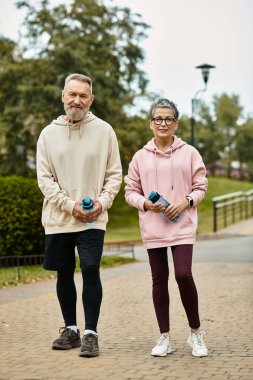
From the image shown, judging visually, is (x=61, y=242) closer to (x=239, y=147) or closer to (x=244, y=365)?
(x=244, y=365)

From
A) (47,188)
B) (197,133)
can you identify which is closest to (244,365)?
(47,188)

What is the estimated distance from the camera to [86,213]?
5852 mm

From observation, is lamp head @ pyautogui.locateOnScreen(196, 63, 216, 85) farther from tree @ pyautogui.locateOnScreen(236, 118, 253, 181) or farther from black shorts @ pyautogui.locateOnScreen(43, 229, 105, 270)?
tree @ pyautogui.locateOnScreen(236, 118, 253, 181)

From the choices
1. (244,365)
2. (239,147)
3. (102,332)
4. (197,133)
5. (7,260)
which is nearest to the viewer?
(244,365)

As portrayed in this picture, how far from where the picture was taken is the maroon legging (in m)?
5.83

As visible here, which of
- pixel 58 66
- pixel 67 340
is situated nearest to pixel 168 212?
pixel 67 340

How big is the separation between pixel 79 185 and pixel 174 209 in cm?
73

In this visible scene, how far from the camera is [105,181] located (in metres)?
6.20

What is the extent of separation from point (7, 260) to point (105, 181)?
7467 millimetres

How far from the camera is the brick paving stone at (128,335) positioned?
531 cm

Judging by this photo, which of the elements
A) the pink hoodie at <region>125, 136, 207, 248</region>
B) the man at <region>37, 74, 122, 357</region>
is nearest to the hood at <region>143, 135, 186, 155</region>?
the pink hoodie at <region>125, 136, 207, 248</region>

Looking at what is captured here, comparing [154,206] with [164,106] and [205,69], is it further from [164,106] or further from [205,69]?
[205,69]

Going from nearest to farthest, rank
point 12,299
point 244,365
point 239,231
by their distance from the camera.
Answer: point 244,365, point 12,299, point 239,231

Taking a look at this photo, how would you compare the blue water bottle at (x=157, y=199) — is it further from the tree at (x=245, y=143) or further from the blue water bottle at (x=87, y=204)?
the tree at (x=245, y=143)
